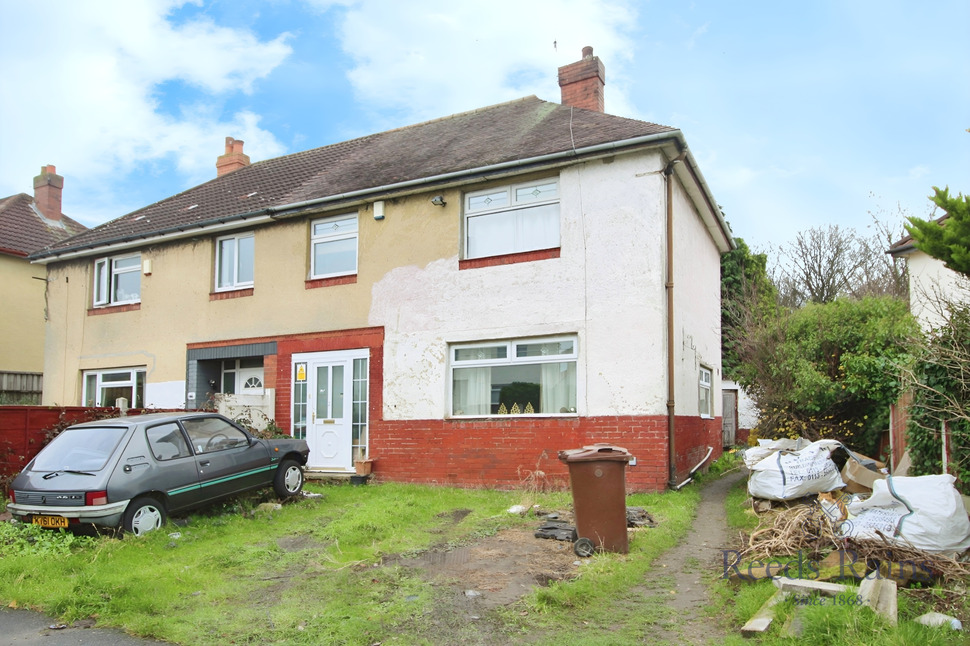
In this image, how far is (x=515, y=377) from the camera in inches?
467

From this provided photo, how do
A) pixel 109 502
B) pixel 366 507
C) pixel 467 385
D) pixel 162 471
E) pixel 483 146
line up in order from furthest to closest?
pixel 483 146 < pixel 467 385 < pixel 366 507 < pixel 162 471 < pixel 109 502

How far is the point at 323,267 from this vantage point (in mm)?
14141

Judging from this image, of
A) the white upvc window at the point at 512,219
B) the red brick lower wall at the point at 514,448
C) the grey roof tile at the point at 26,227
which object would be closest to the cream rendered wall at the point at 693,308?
the red brick lower wall at the point at 514,448

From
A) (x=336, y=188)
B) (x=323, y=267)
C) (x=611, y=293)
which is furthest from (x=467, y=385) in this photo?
(x=336, y=188)

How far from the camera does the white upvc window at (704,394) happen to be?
554 inches

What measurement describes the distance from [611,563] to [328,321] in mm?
8302

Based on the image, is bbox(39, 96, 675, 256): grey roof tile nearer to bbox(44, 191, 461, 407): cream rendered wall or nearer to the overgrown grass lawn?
bbox(44, 191, 461, 407): cream rendered wall

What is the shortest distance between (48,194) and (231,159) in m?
9.10

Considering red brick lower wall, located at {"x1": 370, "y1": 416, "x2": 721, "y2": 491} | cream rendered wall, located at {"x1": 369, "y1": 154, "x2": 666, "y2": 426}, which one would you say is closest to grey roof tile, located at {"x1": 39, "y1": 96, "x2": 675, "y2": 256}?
cream rendered wall, located at {"x1": 369, "y1": 154, "x2": 666, "y2": 426}

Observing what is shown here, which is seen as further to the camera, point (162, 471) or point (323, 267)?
point (323, 267)

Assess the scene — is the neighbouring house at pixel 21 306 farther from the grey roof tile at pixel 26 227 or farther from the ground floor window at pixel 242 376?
the ground floor window at pixel 242 376

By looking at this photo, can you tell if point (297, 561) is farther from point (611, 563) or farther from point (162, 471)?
point (611, 563)

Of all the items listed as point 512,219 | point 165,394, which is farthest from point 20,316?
point 512,219

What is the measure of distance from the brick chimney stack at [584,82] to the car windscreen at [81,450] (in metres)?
10.3
